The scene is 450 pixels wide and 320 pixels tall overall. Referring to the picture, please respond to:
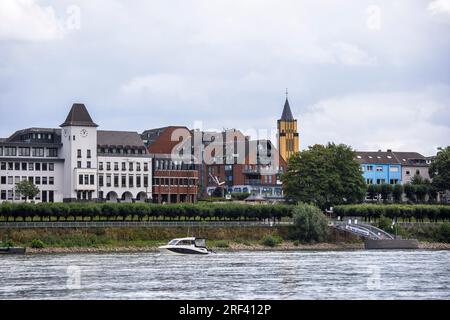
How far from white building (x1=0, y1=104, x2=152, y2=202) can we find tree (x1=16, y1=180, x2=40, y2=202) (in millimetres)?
4013

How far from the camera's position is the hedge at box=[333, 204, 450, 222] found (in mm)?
152125

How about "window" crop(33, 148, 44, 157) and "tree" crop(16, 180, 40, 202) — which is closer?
"tree" crop(16, 180, 40, 202)

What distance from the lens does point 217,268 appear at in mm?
84250

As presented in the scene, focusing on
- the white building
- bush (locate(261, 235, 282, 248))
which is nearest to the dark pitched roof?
the white building

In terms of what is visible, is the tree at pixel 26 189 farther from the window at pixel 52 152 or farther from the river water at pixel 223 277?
the river water at pixel 223 277

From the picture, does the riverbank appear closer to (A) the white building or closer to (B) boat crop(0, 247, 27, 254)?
(B) boat crop(0, 247, 27, 254)

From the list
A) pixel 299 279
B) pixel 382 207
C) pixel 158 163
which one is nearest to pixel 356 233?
pixel 382 207

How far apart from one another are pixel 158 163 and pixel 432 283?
116 meters

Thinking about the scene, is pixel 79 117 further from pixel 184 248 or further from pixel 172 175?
pixel 184 248

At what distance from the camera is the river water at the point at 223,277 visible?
195 feet

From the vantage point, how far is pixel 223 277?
2874 inches

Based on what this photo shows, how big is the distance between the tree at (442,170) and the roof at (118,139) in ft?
188

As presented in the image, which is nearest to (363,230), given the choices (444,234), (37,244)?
(444,234)
